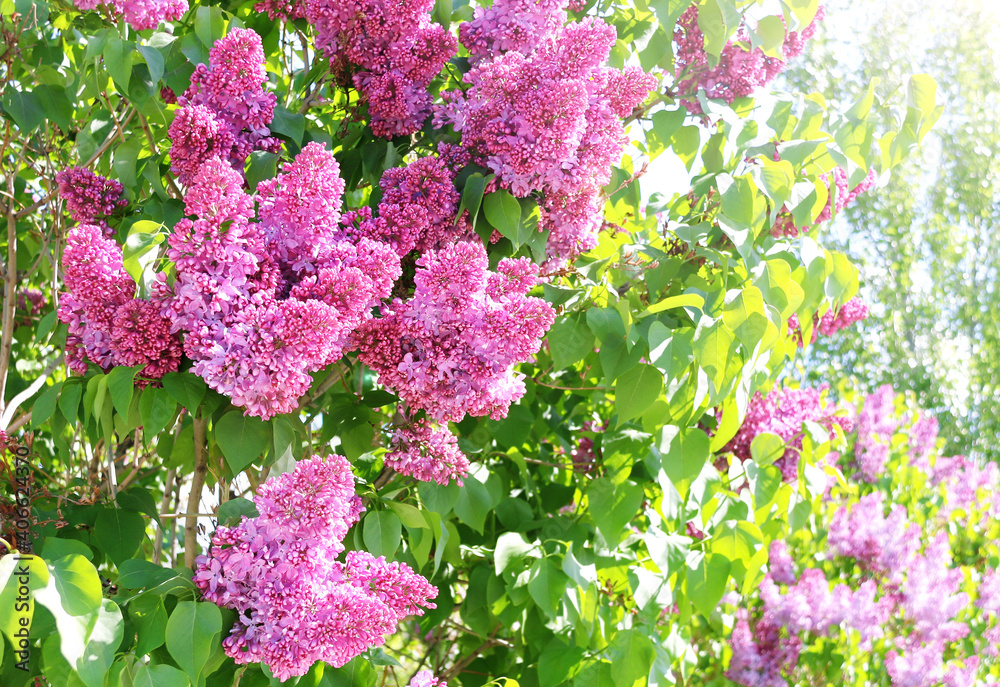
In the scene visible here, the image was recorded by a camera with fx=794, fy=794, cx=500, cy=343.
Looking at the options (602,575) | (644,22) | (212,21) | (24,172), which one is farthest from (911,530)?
(24,172)

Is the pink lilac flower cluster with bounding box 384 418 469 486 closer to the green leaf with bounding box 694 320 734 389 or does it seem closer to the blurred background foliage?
the green leaf with bounding box 694 320 734 389

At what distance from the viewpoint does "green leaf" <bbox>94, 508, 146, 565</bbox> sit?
1476mm

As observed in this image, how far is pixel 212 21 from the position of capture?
139cm

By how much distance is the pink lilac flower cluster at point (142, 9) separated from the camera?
1396mm

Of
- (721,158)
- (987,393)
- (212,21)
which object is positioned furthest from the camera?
(987,393)

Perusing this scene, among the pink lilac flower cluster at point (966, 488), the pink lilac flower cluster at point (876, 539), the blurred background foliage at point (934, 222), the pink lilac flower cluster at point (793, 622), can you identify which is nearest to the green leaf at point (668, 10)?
the pink lilac flower cluster at point (793, 622)

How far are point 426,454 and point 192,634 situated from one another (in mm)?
509

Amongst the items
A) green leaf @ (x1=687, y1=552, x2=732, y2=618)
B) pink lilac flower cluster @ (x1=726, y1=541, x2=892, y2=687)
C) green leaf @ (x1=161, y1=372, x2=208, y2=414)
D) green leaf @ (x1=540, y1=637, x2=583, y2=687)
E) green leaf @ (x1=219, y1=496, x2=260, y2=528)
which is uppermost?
green leaf @ (x1=161, y1=372, x2=208, y2=414)

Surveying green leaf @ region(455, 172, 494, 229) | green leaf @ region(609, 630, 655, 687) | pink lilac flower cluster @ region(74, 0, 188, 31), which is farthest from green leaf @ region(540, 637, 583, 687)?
pink lilac flower cluster @ region(74, 0, 188, 31)

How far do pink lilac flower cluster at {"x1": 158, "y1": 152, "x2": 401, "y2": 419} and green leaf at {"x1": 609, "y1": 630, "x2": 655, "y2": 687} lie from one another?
3.03 ft

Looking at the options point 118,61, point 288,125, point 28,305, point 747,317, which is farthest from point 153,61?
point 28,305

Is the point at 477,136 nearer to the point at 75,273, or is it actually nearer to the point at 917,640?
the point at 75,273

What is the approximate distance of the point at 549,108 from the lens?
1302 mm

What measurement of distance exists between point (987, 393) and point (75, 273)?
9.91 meters
